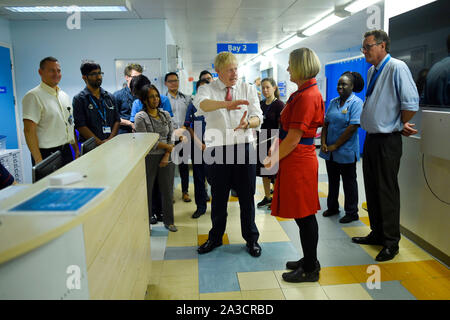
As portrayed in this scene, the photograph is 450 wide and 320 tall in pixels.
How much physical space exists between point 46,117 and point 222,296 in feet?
7.43

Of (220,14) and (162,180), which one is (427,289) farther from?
(220,14)

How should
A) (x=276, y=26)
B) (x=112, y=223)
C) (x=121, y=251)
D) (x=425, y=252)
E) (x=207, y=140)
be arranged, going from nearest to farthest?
(x=112, y=223)
(x=121, y=251)
(x=207, y=140)
(x=425, y=252)
(x=276, y=26)

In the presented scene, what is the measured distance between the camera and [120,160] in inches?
63.8

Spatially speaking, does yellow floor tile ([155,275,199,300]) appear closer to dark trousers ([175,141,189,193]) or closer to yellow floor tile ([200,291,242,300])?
yellow floor tile ([200,291,242,300])

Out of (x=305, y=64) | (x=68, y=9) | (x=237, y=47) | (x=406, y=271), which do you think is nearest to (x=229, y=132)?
(x=305, y=64)

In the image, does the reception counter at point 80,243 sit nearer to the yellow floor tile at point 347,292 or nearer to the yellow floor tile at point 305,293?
the yellow floor tile at point 305,293

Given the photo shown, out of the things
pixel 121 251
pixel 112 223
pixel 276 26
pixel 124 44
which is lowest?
pixel 121 251

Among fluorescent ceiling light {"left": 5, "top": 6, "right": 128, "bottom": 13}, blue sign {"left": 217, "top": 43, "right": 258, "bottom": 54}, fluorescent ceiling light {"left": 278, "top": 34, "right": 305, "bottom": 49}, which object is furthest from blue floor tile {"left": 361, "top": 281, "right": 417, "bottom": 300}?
fluorescent ceiling light {"left": 278, "top": 34, "right": 305, "bottom": 49}

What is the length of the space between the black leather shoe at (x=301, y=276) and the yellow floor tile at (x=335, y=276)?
0.06 metres

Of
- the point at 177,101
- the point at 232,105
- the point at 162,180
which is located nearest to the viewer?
the point at 232,105

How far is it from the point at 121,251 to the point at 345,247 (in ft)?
6.78

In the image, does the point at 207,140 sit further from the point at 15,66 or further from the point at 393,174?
the point at 15,66

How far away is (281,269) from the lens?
8.29ft
